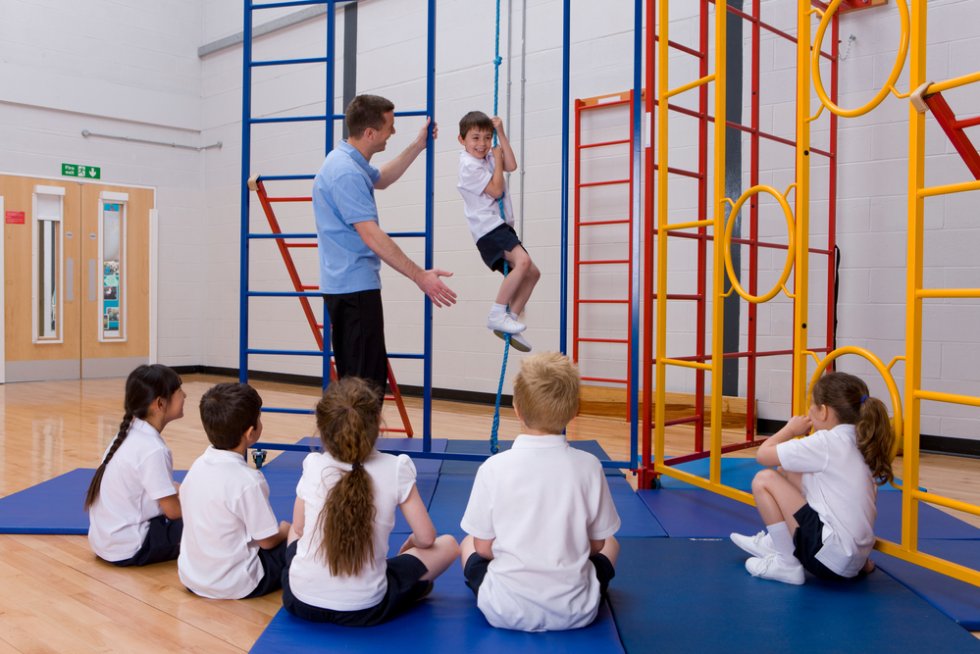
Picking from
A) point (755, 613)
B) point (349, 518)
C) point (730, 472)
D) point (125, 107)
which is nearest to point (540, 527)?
point (349, 518)

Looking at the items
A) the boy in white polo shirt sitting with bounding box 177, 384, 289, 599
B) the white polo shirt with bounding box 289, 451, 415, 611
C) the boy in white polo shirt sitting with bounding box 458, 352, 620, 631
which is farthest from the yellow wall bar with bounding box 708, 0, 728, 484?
the boy in white polo shirt sitting with bounding box 177, 384, 289, 599

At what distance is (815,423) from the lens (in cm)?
253

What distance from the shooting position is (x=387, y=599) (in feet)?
7.13

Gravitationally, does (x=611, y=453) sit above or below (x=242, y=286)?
below

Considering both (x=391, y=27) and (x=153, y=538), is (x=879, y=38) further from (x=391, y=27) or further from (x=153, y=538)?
(x=153, y=538)

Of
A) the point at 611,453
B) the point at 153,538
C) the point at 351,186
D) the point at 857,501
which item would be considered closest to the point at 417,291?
the point at 611,453

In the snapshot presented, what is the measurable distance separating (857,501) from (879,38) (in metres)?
3.56

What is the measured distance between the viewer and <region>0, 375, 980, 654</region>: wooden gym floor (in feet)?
7.14

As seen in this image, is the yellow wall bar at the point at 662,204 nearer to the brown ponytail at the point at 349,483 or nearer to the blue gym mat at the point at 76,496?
the blue gym mat at the point at 76,496

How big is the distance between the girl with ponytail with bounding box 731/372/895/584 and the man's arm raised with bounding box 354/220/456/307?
54.7 inches

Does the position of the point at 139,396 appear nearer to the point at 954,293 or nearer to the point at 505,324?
the point at 505,324

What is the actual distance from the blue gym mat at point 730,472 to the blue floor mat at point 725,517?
0.36 feet

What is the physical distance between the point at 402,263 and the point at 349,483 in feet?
4.54

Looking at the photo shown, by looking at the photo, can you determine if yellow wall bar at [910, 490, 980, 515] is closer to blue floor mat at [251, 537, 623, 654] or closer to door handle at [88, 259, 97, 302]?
blue floor mat at [251, 537, 623, 654]
